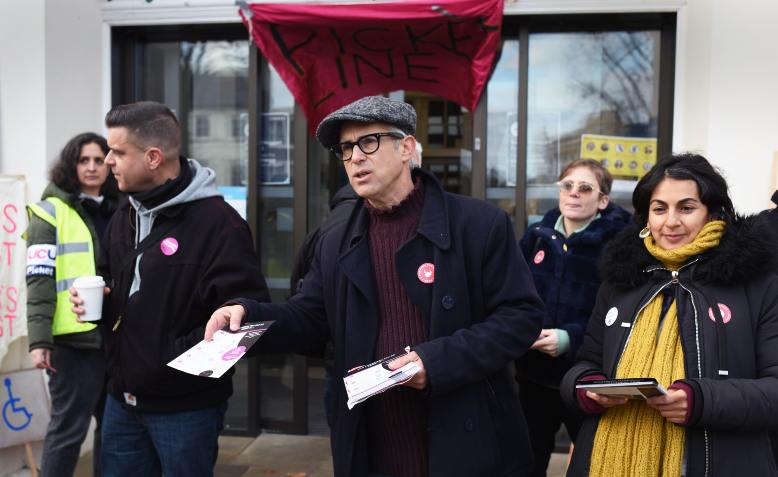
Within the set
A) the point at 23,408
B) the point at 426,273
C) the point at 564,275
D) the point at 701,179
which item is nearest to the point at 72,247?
the point at 23,408

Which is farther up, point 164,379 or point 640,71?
point 640,71

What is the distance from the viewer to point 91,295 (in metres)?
2.82

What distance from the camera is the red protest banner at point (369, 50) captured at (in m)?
4.52

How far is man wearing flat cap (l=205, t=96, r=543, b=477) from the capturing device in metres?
2.10

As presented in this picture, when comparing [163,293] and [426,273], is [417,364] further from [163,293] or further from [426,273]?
[163,293]

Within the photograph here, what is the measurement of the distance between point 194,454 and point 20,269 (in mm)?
2307

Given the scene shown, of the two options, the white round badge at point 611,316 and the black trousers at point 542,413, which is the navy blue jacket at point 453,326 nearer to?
the white round badge at point 611,316

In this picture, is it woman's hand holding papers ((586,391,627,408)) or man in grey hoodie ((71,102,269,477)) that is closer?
woman's hand holding papers ((586,391,627,408))

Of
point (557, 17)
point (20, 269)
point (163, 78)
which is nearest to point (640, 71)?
point (557, 17)

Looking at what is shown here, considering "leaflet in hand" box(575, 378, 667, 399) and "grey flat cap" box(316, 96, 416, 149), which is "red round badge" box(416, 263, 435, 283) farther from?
"leaflet in hand" box(575, 378, 667, 399)

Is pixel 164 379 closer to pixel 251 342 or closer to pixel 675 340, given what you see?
pixel 251 342

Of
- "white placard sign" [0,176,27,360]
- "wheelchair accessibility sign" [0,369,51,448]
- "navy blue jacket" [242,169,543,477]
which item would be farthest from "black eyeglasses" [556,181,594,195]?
"wheelchair accessibility sign" [0,369,51,448]

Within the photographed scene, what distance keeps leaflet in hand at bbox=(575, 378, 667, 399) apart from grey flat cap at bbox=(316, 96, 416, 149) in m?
0.97

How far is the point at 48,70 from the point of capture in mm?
4551
